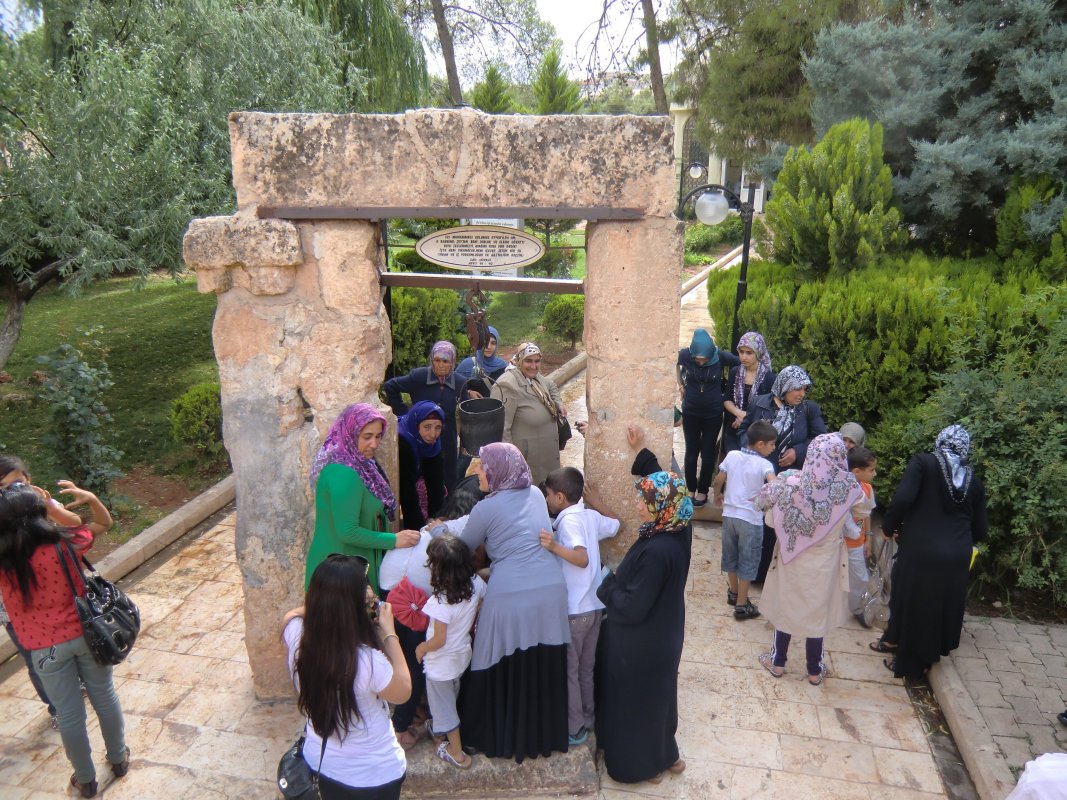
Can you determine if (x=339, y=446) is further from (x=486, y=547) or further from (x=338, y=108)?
(x=338, y=108)

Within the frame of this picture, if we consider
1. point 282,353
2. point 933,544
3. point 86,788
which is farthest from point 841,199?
point 86,788

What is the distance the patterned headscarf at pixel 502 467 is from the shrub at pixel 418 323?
614cm

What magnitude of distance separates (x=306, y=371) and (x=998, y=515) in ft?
16.5

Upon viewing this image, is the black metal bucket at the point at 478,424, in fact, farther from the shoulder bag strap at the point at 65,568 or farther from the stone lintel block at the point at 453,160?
the shoulder bag strap at the point at 65,568

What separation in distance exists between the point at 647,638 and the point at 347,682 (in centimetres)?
156

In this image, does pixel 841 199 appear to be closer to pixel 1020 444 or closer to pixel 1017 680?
pixel 1020 444

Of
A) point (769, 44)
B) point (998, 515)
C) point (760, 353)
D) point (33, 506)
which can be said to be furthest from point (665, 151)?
point (769, 44)

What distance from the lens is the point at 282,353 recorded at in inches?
163

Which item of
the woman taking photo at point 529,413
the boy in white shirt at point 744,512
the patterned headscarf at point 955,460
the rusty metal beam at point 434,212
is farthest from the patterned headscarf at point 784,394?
the rusty metal beam at point 434,212

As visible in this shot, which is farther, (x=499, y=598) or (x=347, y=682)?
(x=499, y=598)

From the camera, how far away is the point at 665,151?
3.86 m

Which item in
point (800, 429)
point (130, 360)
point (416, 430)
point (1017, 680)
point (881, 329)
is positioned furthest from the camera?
point (130, 360)

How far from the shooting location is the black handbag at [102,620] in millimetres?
3652

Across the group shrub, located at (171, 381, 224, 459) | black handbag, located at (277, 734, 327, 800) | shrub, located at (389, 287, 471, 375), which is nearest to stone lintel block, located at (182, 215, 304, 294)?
black handbag, located at (277, 734, 327, 800)
